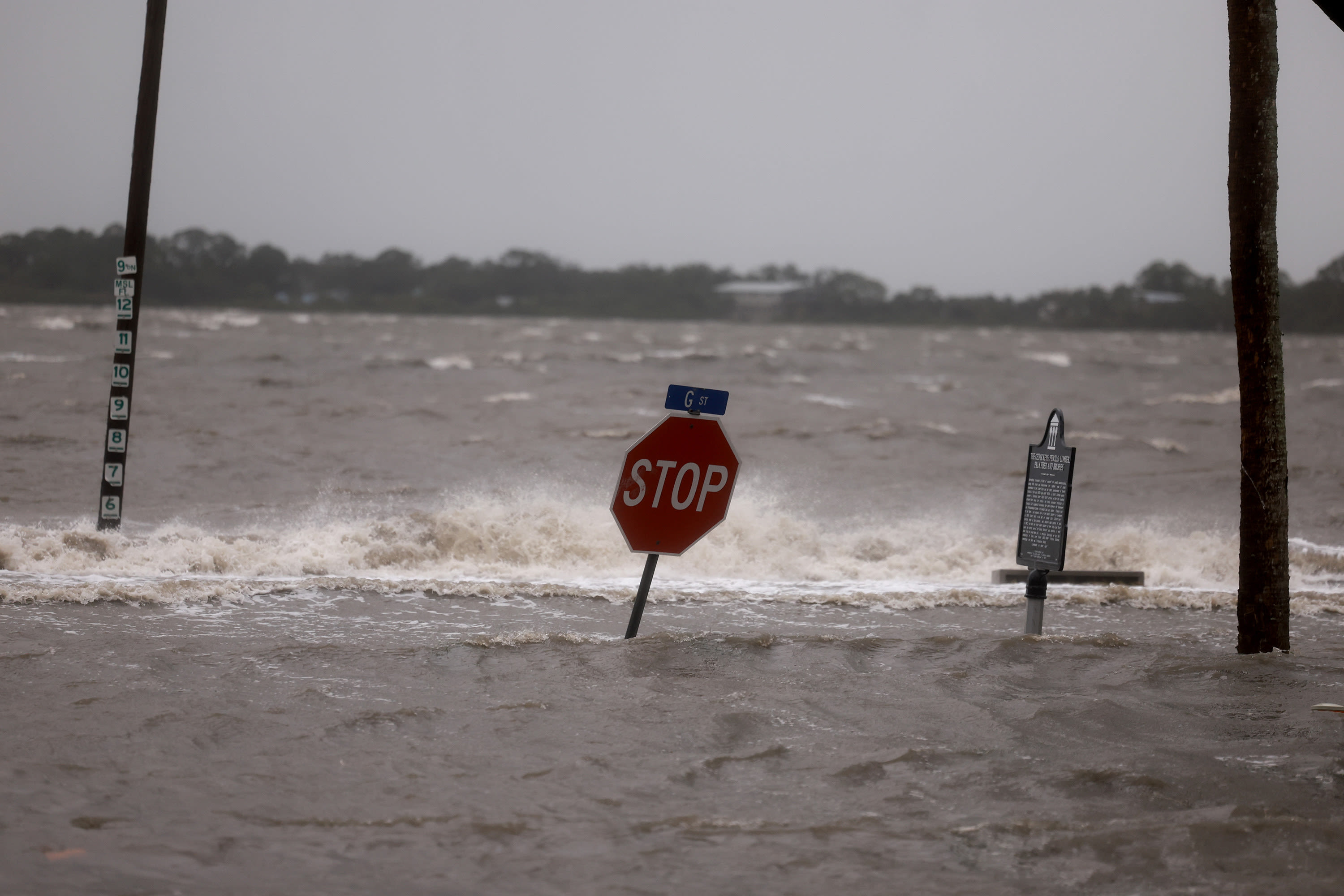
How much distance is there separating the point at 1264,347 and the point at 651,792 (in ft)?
13.4

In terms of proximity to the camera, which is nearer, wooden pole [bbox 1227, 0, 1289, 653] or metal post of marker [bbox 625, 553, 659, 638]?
wooden pole [bbox 1227, 0, 1289, 653]

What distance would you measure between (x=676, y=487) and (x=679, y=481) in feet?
0.11

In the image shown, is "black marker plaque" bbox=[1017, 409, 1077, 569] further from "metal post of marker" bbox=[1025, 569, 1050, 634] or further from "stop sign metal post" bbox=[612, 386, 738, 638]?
"stop sign metal post" bbox=[612, 386, 738, 638]

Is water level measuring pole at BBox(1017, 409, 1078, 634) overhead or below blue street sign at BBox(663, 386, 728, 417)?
below

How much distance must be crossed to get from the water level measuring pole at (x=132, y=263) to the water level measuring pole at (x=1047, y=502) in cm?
743

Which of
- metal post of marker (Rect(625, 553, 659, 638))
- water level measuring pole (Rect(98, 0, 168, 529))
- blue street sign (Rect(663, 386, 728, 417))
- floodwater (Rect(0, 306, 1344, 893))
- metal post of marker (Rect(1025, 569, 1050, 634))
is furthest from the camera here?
water level measuring pole (Rect(98, 0, 168, 529))

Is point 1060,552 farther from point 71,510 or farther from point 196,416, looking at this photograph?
point 196,416

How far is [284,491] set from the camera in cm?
1410

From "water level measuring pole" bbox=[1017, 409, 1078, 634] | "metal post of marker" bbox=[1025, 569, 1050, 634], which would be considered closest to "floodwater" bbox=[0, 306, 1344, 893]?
"metal post of marker" bbox=[1025, 569, 1050, 634]

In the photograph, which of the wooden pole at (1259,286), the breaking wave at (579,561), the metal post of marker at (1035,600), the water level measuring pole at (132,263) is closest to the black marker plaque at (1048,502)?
the metal post of marker at (1035,600)

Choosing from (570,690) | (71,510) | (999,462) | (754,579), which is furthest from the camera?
(999,462)

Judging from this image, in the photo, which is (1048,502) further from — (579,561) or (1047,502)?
(579,561)

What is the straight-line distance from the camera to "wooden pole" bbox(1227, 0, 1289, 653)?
5.75 m

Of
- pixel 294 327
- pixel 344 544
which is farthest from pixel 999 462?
pixel 294 327
